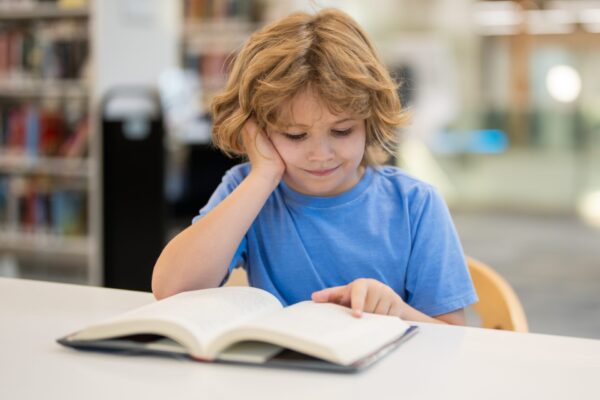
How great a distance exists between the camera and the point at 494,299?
4.54 ft

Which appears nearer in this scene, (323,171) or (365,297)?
(365,297)

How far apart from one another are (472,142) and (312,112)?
668cm

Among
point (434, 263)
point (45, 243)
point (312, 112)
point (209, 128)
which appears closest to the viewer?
point (312, 112)

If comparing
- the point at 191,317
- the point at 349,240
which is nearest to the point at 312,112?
the point at 349,240

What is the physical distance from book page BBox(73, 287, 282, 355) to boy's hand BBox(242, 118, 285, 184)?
0.97ft

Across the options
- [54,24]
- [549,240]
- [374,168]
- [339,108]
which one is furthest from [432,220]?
[549,240]

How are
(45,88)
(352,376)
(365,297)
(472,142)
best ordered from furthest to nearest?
1. (472,142)
2. (45,88)
3. (365,297)
4. (352,376)

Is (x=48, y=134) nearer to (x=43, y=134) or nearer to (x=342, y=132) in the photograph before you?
(x=43, y=134)

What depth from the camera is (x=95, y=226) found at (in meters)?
4.20

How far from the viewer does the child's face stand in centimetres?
121

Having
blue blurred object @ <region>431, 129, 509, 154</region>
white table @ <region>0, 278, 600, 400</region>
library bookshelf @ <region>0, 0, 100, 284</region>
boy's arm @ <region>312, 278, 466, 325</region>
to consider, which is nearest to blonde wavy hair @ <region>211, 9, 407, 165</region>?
boy's arm @ <region>312, 278, 466, 325</region>

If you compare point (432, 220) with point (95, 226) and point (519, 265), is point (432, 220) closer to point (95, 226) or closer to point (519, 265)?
point (95, 226)

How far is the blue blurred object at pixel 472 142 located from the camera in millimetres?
7559

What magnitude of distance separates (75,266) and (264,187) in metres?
4.01
